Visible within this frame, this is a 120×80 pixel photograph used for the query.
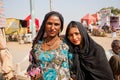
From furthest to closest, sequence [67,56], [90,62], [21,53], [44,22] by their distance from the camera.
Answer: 1. [21,53]
2. [44,22]
3. [67,56]
4. [90,62]

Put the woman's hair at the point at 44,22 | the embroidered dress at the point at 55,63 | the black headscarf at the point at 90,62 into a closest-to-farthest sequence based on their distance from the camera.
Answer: the black headscarf at the point at 90,62, the embroidered dress at the point at 55,63, the woman's hair at the point at 44,22

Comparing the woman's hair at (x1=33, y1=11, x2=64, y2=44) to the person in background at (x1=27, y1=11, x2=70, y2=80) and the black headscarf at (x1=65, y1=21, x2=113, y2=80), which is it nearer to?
the person in background at (x1=27, y1=11, x2=70, y2=80)

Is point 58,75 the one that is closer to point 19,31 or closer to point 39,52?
point 39,52

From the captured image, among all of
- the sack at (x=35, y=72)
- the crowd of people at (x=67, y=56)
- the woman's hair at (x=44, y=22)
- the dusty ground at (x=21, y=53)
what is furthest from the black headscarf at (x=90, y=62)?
the dusty ground at (x=21, y=53)

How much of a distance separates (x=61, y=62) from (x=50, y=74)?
196 millimetres

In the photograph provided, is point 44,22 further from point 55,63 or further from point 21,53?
point 21,53

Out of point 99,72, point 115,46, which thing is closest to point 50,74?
point 99,72

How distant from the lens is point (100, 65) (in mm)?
2701

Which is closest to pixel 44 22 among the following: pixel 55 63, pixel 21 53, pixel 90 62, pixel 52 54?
pixel 52 54

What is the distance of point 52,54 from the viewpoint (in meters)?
2.85

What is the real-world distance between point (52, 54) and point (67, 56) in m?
0.17

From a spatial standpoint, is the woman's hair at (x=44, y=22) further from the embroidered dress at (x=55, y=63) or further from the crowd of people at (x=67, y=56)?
the embroidered dress at (x=55, y=63)

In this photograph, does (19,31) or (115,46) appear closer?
(115,46)

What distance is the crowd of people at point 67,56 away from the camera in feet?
8.92
